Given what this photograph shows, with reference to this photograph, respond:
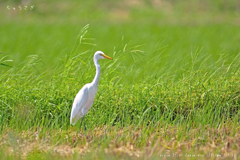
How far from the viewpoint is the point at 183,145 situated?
407cm

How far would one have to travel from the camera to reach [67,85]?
5164 mm

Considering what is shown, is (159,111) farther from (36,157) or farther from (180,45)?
(180,45)

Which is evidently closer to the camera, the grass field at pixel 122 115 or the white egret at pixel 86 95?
the grass field at pixel 122 115

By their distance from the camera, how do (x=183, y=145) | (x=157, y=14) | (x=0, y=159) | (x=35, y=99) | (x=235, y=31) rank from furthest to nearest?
(x=157, y=14)
(x=235, y=31)
(x=35, y=99)
(x=183, y=145)
(x=0, y=159)

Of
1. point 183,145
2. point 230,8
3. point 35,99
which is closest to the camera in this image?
point 183,145

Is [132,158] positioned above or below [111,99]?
below

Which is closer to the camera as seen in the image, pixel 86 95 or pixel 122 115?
pixel 86 95

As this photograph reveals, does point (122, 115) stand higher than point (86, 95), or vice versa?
point (86, 95)

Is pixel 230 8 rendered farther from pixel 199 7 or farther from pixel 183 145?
pixel 183 145

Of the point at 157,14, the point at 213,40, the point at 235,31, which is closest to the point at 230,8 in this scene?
the point at 157,14

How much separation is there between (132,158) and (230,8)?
3125 cm

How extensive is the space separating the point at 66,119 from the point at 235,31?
47.0 ft

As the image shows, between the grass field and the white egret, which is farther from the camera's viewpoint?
the white egret

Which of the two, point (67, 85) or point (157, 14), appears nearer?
point (67, 85)
